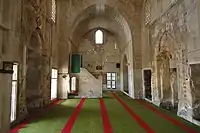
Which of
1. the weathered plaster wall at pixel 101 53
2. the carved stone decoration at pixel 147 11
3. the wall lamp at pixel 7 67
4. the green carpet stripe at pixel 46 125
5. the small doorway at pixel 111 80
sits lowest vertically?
the green carpet stripe at pixel 46 125

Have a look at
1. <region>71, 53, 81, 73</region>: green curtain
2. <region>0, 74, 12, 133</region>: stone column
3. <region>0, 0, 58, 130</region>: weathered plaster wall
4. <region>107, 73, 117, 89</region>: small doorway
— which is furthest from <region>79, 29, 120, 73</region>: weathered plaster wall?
<region>0, 74, 12, 133</region>: stone column

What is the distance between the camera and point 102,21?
701 inches

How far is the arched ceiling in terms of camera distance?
1368cm

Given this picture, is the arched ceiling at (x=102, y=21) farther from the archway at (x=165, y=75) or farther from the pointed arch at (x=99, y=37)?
the archway at (x=165, y=75)

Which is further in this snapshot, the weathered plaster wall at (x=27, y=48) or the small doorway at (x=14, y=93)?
the small doorway at (x=14, y=93)

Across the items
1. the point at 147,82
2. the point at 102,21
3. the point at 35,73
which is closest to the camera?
the point at 35,73

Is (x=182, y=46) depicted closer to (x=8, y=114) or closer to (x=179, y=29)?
(x=179, y=29)

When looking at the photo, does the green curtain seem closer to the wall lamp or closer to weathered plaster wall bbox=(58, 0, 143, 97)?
weathered plaster wall bbox=(58, 0, 143, 97)

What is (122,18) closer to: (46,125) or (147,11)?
(147,11)

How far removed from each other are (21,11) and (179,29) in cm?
608

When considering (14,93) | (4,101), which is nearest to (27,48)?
(14,93)

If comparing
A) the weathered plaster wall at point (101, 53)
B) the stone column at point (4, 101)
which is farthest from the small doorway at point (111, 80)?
the stone column at point (4, 101)

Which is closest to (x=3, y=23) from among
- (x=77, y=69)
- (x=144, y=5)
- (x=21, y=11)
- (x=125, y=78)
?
(x=21, y=11)

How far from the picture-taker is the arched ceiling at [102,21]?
44.9ft
